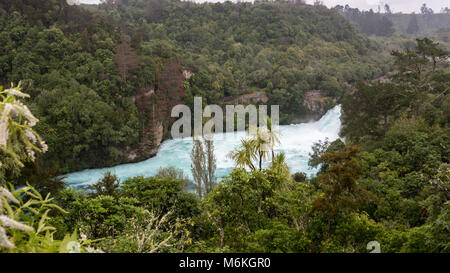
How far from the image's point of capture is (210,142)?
15086mm

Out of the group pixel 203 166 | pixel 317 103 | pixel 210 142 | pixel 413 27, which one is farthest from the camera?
pixel 413 27

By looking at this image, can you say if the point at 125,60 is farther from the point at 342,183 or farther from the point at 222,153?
the point at 342,183

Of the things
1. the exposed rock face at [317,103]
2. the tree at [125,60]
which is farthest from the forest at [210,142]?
the exposed rock face at [317,103]

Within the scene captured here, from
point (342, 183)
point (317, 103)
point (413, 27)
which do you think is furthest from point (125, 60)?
point (413, 27)

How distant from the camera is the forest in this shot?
4.84m

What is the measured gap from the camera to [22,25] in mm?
25172

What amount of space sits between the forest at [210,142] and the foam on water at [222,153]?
1087 mm

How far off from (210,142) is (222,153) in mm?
8348

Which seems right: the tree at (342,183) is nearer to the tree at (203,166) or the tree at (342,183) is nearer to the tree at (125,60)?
the tree at (203,166)

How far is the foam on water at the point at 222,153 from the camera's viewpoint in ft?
66.0

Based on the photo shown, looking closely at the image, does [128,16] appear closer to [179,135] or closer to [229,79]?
[229,79]
